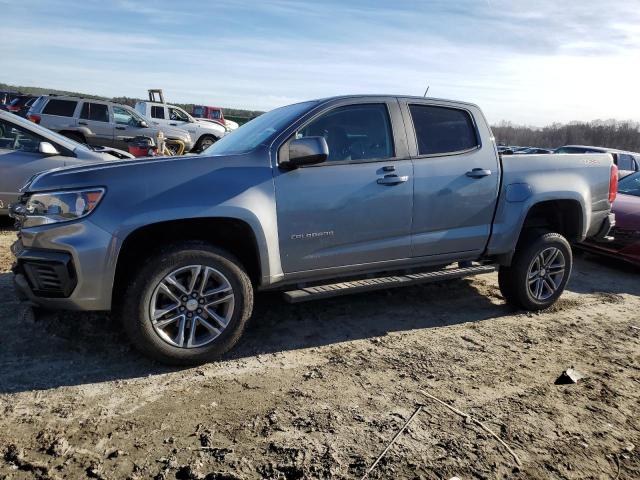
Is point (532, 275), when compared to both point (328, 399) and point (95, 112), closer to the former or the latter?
point (328, 399)

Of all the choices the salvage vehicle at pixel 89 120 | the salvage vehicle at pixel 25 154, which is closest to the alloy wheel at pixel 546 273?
the salvage vehicle at pixel 25 154

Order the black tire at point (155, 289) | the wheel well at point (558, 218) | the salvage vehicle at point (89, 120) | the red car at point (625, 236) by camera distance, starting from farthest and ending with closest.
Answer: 1. the salvage vehicle at point (89, 120)
2. the red car at point (625, 236)
3. the wheel well at point (558, 218)
4. the black tire at point (155, 289)

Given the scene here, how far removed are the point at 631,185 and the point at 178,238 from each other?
7725 millimetres

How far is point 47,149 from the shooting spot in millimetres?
6695

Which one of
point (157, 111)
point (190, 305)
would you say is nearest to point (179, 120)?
point (157, 111)

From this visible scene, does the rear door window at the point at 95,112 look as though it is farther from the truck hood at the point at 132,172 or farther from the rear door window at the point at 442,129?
the rear door window at the point at 442,129

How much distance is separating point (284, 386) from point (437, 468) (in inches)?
45.2

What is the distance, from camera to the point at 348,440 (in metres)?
2.79

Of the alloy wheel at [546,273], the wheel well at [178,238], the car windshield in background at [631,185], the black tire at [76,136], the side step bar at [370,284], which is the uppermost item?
the black tire at [76,136]

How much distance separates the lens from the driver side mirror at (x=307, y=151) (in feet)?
12.0

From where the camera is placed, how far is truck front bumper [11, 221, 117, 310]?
322 centimetres

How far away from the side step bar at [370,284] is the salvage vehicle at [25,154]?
14.5 feet

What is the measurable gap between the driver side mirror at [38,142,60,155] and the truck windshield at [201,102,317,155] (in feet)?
Answer: 10.9

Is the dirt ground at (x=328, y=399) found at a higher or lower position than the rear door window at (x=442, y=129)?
lower
